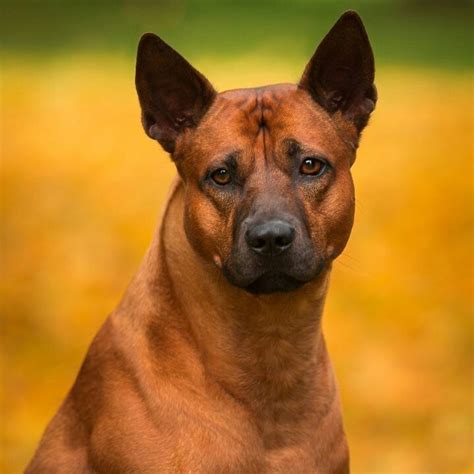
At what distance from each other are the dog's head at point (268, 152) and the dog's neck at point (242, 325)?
132mm

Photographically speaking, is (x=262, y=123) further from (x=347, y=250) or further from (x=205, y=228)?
(x=347, y=250)

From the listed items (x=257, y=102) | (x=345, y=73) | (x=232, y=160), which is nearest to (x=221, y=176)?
(x=232, y=160)

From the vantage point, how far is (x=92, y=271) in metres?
13.2

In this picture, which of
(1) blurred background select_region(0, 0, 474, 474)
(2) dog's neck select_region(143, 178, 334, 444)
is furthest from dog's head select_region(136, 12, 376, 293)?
(1) blurred background select_region(0, 0, 474, 474)

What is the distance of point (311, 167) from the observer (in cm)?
635

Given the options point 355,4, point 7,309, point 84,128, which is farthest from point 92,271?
point 355,4

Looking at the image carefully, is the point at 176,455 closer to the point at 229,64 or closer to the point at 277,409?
the point at 277,409

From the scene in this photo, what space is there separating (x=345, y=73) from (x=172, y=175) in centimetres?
829

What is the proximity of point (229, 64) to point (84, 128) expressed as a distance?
7.24 ft

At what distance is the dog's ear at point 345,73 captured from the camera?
6504 mm

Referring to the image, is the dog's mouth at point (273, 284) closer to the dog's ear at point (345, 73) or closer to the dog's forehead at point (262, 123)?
the dog's forehead at point (262, 123)

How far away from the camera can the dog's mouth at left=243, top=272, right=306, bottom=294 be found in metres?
6.18

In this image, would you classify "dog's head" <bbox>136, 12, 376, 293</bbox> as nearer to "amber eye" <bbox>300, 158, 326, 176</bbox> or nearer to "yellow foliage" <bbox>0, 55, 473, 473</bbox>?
"amber eye" <bbox>300, 158, 326, 176</bbox>

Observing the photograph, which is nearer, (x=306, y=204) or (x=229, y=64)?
(x=306, y=204)
